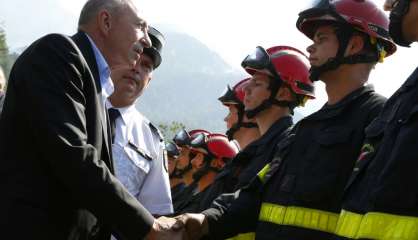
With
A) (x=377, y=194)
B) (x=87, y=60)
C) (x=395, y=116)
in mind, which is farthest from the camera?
(x=87, y=60)

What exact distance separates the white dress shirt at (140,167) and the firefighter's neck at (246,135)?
2.12 m

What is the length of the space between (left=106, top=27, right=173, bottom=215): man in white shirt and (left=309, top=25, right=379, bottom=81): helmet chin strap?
1.66 meters

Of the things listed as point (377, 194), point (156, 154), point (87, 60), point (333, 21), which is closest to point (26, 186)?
point (87, 60)

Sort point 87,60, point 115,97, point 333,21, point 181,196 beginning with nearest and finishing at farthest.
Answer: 1. point 87,60
2. point 333,21
3. point 115,97
4. point 181,196

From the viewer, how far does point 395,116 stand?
338cm

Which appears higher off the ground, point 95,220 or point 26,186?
point 26,186

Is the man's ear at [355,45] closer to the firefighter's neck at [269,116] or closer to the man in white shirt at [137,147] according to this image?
the firefighter's neck at [269,116]

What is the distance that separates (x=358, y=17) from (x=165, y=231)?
87.6 inches

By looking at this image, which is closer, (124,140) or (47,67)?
(47,67)

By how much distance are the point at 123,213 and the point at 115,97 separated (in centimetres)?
227

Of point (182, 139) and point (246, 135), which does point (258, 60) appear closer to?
point (246, 135)

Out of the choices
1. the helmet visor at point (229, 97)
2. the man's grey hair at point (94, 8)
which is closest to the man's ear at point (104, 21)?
the man's grey hair at point (94, 8)

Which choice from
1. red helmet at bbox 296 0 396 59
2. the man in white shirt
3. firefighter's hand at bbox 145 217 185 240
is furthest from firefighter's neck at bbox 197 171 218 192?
red helmet at bbox 296 0 396 59

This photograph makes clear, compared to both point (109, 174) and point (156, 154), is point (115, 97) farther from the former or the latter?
point (109, 174)
